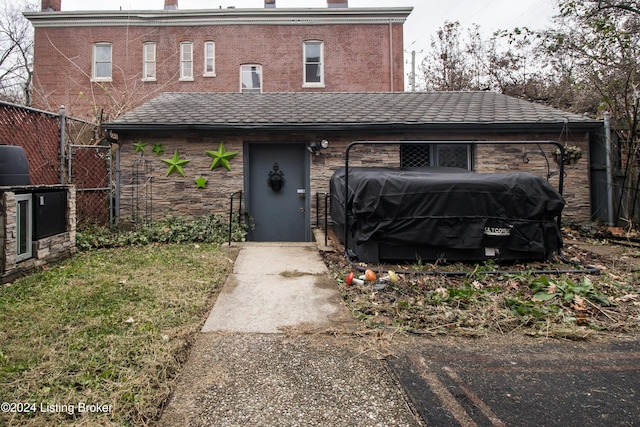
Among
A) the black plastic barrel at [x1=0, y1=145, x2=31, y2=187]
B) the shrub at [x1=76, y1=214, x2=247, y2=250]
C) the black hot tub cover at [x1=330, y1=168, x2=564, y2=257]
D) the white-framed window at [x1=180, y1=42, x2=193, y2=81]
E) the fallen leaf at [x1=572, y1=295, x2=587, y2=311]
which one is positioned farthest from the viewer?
the white-framed window at [x1=180, y1=42, x2=193, y2=81]

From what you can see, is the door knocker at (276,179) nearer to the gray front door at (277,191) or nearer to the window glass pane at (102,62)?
the gray front door at (277,191)

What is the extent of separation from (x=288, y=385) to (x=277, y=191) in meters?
6.23

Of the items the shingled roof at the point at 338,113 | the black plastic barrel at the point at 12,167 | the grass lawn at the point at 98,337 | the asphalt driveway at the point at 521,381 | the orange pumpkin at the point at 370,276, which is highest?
the shingled roof at the point at 338,113

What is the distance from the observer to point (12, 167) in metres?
4.58

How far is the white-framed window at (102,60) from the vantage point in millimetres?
18516

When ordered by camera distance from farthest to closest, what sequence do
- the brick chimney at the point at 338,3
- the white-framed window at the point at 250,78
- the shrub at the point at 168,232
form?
the brick chimney at the point at 338,3
the white-framed window at the point at 250,78
the shrub at the point at 168,232

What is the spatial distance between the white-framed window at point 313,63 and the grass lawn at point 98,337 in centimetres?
1591

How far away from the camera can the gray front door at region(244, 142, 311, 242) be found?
808 cm

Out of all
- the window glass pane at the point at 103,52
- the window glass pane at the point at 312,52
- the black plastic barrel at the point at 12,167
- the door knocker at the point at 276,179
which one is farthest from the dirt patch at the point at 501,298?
the window glass pane at the point at 103,52

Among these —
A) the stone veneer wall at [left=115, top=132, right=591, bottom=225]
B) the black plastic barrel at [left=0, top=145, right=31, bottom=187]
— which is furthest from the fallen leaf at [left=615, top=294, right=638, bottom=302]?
the black plastic barrel at [left=0, top=145, right=31, bottom=187]

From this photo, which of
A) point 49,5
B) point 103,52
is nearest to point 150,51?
point 103,52

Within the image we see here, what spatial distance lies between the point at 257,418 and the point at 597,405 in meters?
1.82

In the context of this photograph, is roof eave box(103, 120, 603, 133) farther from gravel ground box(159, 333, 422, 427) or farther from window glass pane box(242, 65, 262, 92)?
window glass pane box(242, 65, 262, 92)

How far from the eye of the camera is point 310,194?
7.89 m
